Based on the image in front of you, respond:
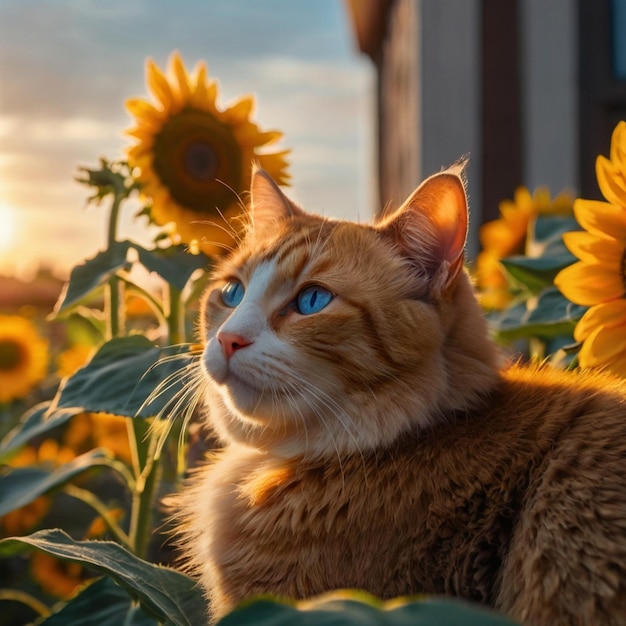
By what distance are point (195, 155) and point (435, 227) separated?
0.61 m

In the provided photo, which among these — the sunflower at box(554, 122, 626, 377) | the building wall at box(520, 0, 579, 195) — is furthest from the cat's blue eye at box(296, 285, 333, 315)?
the building wall at box(520, 0, 579, 195)

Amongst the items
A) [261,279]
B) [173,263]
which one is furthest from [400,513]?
[173,263]

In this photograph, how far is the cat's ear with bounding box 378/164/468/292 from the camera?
118 centimetres

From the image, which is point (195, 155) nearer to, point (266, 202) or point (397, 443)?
point (266, 202)

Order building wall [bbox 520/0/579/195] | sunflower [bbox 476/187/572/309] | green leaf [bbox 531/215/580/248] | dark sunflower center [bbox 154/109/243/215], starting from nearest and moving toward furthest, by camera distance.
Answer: dark sunflower center [bbox 154/109/243/215] → green leaf [bbox 531/215/580/248] → sunflower [bbox 476/187/572/309] → building wall [bbox 520/0/579/195]

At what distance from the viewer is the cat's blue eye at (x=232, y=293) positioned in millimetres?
1432

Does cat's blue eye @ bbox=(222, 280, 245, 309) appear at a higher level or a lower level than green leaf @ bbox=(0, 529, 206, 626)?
higher

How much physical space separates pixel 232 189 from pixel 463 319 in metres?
0.60

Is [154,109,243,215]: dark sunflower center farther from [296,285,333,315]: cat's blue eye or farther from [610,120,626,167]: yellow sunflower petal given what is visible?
[610,120,626,167]: yellow sunflower petal

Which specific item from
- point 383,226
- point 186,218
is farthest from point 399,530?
point 186,218

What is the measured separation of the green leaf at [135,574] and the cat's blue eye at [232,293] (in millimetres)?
466

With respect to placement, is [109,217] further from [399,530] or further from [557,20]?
[557,20]

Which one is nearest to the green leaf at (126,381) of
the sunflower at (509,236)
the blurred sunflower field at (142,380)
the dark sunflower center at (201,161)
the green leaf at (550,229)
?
the blurred sunflower field at (142,380)

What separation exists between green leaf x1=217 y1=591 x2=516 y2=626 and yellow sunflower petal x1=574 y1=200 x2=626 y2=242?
959 millimetres
